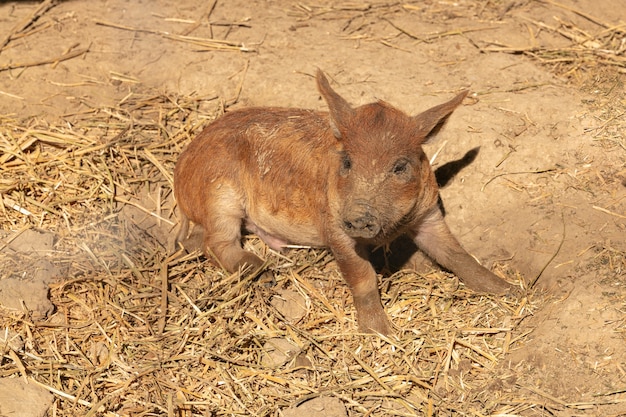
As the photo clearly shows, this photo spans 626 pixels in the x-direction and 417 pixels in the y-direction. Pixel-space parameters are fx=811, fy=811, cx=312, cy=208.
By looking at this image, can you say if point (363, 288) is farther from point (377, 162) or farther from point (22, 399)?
point (22, 399)

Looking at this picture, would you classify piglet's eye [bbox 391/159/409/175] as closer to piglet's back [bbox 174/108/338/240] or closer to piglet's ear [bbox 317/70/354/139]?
piglet's ear [bbox 317/70/354/139]

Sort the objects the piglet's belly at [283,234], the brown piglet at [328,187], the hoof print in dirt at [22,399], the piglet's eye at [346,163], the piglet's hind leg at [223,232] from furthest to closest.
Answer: the piglet's hind leg at [223,232] < the piglet's belly at [283,234] < the piglet's eye at [346,163] < the brown piglet at [328,187] < the hoof print in dirt at [22,399]

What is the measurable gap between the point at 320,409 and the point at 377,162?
167 cm

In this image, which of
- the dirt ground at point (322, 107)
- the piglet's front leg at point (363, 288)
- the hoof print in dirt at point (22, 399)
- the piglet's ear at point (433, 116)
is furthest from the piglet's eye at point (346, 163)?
the hoof print in dirt at point (22, 399)

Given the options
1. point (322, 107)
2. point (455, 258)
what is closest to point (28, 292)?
point (322, 107)

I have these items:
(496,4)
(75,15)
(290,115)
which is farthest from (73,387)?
(496,4)

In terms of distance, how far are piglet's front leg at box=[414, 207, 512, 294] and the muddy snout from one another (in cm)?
106

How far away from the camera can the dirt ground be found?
5477 mm

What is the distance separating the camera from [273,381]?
5.65m

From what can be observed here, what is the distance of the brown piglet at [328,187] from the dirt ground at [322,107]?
1.27 ft

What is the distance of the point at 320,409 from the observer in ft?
17.4

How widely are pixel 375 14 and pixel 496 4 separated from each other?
4.34 feet

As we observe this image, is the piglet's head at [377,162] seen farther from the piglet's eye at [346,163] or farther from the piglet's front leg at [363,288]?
the piglet's front leg at [363,288]

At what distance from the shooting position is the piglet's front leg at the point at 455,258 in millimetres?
6234
